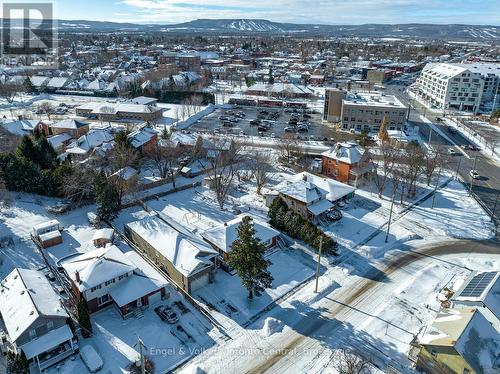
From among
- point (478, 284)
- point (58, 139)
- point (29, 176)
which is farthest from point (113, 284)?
point (58, 139)

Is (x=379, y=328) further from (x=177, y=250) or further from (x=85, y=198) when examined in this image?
(x=85, y=198)

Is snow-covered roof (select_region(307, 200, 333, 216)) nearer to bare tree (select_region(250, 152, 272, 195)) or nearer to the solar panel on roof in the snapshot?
bare tree (select_region(250, 152, 272, 195))

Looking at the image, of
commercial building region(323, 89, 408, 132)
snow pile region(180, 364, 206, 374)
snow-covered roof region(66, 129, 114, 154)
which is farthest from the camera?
commercial building region(323, 89, 408, 132)

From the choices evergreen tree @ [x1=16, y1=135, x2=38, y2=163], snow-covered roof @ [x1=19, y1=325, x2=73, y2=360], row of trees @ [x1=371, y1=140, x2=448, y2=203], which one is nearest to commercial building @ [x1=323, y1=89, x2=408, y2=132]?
row of trees @ [x1=371, y1=140, x2=448, y2=203]

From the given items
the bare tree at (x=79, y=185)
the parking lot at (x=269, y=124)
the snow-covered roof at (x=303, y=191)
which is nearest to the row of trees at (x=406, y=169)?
the snow-covered roof at (x=303, y=191)

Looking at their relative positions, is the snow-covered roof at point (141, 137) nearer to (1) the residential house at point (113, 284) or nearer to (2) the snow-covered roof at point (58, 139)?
(2) the snow-covered roof at point (58, 139)

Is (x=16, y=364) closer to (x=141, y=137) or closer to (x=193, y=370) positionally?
(x=193, y=370)

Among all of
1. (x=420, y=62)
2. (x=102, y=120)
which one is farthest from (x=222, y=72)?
(x=420, y=62)
